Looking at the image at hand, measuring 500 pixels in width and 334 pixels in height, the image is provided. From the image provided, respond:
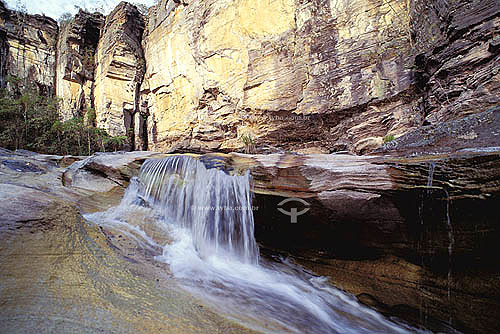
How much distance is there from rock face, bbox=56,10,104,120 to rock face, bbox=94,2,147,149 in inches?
58.1

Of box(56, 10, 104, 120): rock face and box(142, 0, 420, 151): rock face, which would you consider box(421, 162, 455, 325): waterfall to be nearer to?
box(142, 0, 420, 151): rock face

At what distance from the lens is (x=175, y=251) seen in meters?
3.34

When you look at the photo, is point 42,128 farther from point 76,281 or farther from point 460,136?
point 460,136

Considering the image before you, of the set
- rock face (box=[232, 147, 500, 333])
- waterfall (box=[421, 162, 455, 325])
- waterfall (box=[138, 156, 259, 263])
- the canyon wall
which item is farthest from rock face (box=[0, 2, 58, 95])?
waterfall (box=[421, 162, 455, 325])

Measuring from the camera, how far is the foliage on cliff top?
14750mm

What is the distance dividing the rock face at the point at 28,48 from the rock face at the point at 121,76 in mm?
4825

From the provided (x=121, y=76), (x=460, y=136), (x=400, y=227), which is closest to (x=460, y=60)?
(x=460, y=136)

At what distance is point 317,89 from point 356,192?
24.7ft

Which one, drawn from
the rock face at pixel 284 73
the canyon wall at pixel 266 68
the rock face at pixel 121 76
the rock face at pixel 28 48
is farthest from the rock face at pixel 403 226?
the rock face at pixel 28 48

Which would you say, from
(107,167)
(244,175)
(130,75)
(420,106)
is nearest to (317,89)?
(420,106)

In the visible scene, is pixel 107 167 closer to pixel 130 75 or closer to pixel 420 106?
pixel 420 106

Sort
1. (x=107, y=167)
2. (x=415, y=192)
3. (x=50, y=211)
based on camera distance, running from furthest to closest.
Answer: (x=107, y=167) → (x=415, y=192) → (x=50, y=211)

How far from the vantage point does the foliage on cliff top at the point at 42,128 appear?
48.4 feet

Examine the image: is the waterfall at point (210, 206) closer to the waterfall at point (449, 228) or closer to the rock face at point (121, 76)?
the waterfall at point (449, 228)
